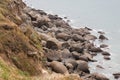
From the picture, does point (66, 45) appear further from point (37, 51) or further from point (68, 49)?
point (37, 51)

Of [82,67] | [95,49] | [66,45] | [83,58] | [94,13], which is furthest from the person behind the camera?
[94,13]

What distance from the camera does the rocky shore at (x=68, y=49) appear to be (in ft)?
136

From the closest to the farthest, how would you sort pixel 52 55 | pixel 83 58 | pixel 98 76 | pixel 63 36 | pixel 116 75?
pixel 52 55 < pixel 98 76 < pixel 116 75 < pixel 83 58 < pixel 63 36

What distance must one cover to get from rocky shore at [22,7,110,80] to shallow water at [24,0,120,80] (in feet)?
8.78

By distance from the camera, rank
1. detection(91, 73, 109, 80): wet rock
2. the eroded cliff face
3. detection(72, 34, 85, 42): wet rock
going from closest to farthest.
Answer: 1. the eroded cliff face
2. detection(91, 73, 109, 80): wet rock
3. detection(72, 34, 85, 42): wet rock

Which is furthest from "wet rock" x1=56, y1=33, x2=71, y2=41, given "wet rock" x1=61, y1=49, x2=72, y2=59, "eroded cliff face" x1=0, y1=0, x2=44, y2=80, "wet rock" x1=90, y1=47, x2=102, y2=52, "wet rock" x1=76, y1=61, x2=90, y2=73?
"eroded cliff face" x1=0, y1=0, x2=44, y2=80

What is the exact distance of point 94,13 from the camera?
3676 inches

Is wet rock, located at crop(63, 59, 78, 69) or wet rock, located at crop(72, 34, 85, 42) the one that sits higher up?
wet rock, located at crop(72, 34, 85, 42)

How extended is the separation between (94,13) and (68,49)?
4214cm

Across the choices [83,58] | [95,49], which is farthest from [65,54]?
[95,49]

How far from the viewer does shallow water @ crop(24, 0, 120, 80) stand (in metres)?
71.2

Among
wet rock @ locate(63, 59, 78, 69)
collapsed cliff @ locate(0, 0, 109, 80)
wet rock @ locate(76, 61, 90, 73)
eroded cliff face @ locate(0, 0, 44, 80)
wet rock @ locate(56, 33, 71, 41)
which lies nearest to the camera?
collapsed cliff @ locate(0, 0, 109, 80)

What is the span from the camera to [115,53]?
59.5 metres

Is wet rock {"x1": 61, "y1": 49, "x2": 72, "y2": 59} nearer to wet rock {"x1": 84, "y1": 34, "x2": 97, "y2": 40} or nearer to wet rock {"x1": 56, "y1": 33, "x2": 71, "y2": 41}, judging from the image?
wet rock {"x1": 56, "y1": 33, "x2": 71, "y2": 41}
